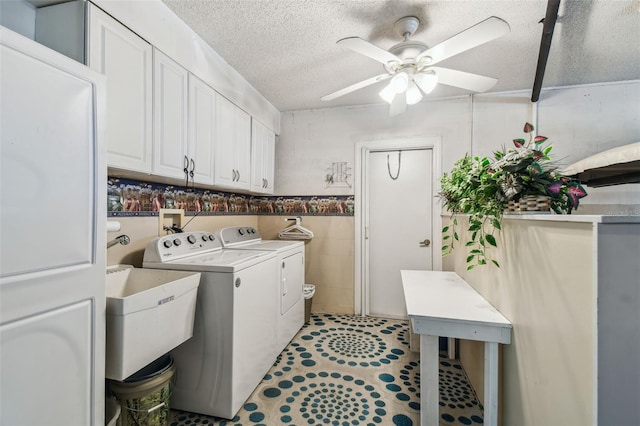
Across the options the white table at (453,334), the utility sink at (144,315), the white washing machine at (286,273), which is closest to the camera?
the utility sink at (144,315)

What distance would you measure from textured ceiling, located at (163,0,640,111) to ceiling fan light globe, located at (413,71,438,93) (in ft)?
1.18

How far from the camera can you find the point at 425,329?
1.43 meters

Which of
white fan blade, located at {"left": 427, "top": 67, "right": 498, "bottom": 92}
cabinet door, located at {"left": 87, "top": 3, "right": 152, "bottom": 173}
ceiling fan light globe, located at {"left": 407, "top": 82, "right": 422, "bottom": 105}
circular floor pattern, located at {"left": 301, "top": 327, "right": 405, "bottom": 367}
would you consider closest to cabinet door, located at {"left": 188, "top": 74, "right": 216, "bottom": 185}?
cabinet door, located at {"left": 87, "top": 3, "right": 152, "bottom": 173}

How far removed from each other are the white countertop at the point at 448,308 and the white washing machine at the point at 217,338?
0.99 m

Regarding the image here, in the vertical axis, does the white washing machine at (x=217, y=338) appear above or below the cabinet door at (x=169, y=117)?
below

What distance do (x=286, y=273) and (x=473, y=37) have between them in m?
2.07

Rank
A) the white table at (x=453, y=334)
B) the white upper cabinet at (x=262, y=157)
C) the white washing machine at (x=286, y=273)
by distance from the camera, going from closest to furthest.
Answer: the white table at (x=453, y=334)
the white washing machine at (x=286, y=273)
the white upper cabinet at (x=262, y=157)

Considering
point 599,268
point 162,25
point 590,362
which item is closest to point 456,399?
point 590,362

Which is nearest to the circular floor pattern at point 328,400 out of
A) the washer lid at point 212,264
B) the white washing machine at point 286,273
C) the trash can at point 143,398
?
the white washing machine at point 286,273

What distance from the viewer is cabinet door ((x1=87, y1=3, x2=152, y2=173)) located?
1329 millimetres

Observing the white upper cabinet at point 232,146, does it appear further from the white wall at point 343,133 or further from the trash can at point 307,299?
the trash can at point 307,299

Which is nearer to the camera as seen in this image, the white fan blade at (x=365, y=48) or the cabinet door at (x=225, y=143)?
the white fan blade at (x=365, y=48)

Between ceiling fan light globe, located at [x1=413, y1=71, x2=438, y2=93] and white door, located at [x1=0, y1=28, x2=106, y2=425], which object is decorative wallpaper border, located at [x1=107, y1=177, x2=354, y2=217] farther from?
ceiling fan light globe, located at [x1=413, y1=71, x2=438, y2=93]

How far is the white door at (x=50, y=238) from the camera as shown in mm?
796
